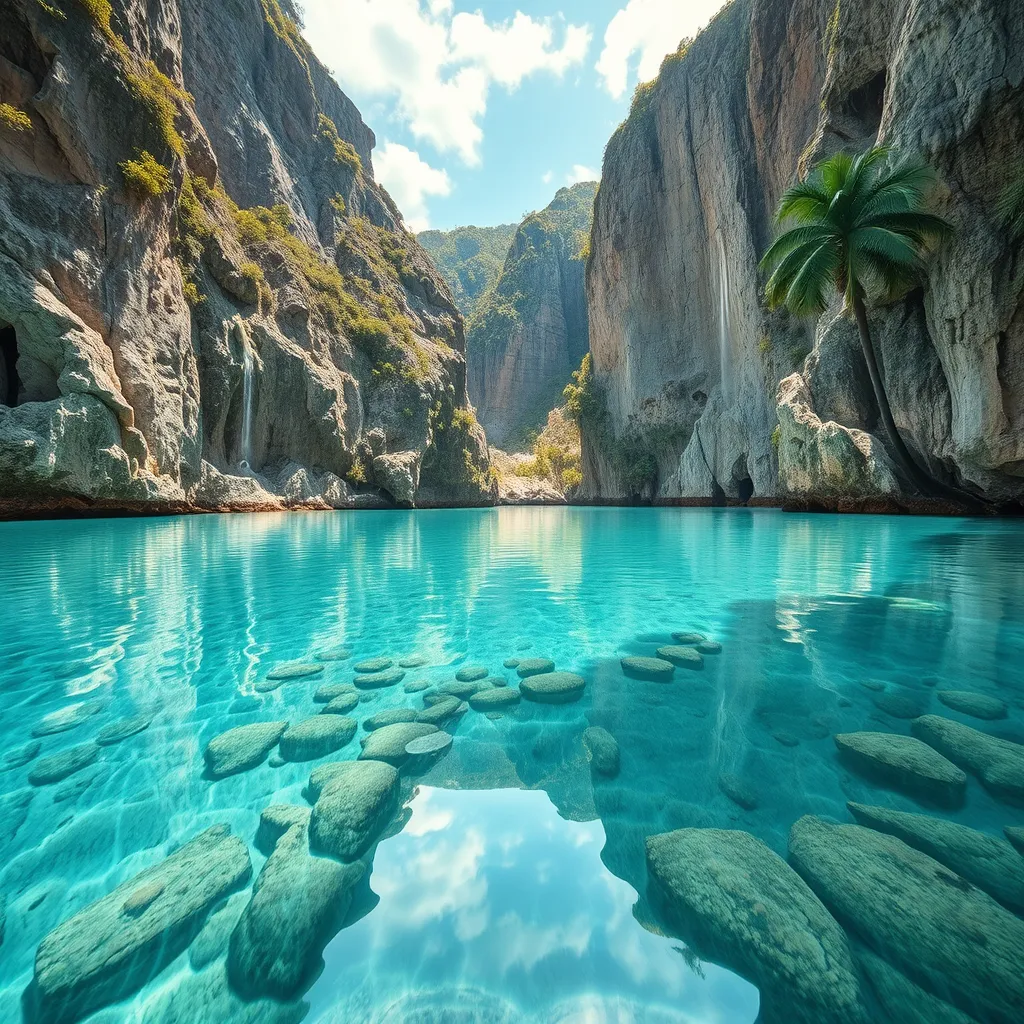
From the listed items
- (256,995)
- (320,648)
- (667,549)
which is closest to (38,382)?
(320,648)

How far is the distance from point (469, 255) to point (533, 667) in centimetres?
13393

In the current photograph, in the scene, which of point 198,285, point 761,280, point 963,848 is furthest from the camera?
point 761,280

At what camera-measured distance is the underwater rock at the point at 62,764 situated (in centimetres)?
221

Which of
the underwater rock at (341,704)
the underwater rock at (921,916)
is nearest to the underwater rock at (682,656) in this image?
the underwater rock at (921,916)

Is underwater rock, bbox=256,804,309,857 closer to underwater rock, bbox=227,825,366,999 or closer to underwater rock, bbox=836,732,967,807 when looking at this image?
underwater rock, bbox=227,825,366,999

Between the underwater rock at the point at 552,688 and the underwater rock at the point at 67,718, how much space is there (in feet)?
8.28

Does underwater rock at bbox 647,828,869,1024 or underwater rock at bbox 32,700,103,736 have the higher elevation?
underwater rock at bbox 647,828,869,1024

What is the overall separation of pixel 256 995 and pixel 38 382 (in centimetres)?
1964

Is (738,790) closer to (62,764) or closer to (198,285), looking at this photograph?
(62,764)

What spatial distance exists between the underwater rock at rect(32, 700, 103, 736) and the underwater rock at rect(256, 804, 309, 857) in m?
1.59

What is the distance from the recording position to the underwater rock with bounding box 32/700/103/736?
2652 millimetres

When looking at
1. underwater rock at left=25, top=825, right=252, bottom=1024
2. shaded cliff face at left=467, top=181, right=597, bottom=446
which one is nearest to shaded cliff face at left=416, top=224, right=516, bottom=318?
shaded cliff face at left=467, top=181, right=597, bottom=446

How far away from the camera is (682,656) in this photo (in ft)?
12.1

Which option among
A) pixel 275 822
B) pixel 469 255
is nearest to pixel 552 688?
pixel 275 822
